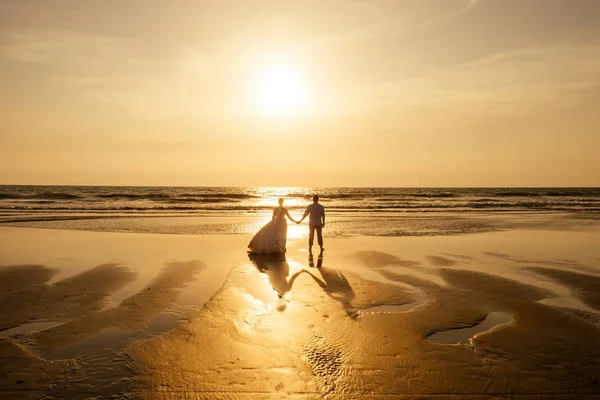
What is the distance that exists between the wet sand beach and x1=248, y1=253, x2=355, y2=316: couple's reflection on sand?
6cm

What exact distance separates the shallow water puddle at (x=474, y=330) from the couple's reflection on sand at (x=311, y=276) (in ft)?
5.51

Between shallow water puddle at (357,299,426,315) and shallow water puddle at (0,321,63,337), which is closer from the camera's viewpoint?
shallow water puddle at (0,321,63,337)

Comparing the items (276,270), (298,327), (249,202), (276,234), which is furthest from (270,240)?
(249,202)

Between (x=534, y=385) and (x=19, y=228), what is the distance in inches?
949

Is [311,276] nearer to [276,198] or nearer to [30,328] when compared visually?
[30,328]

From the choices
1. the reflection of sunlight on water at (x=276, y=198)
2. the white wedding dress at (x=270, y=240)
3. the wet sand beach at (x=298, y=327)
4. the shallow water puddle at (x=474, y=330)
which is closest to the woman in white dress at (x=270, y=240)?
the white wedding dress at (x=270, y=240)

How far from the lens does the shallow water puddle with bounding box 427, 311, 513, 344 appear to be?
19.4ft

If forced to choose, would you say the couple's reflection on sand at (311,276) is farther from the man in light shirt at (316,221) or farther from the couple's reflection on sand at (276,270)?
the man in light shirt at (316,221)

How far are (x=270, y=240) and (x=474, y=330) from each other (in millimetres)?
8279

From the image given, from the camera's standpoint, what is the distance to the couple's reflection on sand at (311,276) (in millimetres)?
8359

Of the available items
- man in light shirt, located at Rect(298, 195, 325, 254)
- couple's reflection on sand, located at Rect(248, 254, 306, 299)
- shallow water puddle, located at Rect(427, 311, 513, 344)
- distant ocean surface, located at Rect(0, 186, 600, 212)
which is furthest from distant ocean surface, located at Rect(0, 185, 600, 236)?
shallow water puddle, located at Rect(427, 311, 513, 344)

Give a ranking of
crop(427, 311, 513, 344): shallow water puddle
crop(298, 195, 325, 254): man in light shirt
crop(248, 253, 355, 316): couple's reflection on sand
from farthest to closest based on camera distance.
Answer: crop(298, 195, 325, 254): man in light shirt < crop(248, 253, 355, 316): couple's reflection on sand < crop(427, 311, 513, 344): shallow water puddle

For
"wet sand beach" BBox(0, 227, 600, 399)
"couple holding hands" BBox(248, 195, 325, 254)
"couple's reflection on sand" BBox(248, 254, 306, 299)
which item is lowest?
"couple's reflection on sand" BBox(248, 254, 306, 299)

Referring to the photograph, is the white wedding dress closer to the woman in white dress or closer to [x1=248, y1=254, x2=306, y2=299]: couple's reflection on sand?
the woman in white dress
